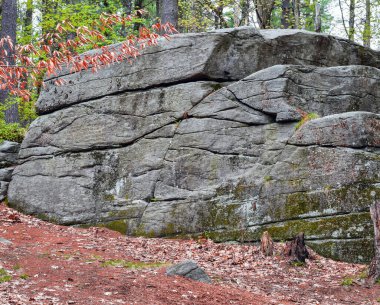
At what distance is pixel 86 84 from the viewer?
1595cm

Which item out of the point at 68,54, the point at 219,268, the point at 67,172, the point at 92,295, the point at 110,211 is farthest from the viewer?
the point at 67,172

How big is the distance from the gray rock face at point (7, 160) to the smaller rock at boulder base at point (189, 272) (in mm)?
9494

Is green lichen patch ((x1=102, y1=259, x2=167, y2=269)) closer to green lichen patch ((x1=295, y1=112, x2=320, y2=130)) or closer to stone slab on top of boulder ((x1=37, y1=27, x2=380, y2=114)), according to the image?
green lichen patch ((x1=295, y1=112, x2=320, y2=130))

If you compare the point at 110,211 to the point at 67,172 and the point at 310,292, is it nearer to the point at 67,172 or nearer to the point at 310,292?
the point at 67,172

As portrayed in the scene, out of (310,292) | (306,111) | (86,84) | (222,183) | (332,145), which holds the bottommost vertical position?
(310,292)

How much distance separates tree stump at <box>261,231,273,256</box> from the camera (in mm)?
11062

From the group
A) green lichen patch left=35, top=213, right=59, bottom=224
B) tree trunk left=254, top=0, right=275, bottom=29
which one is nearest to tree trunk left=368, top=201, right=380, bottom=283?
green lichen patch left=35, top=213, right=59, bottom=224

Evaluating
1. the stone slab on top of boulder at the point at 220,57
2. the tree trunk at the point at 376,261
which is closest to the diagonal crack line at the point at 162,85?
the stone slab on top of boulder at the point at 220,57

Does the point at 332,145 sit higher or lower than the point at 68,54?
lower

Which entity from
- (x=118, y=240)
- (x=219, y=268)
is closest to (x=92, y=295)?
(x=219, y=268)

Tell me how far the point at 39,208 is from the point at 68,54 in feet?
31.8

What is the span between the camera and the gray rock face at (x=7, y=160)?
16.4 m

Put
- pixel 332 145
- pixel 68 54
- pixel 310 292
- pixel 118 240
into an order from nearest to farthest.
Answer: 1. pixel 68 54
2. pixel 310 292
3. pixel 332 145
4. pixel 118 240

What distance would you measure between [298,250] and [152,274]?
141 inches
